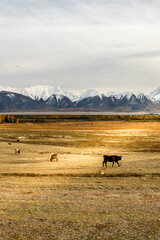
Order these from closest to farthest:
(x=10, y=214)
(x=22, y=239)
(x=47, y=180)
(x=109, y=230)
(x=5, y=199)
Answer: (x=22, y=239) < (x=109, y=230) < (x=10, y=214) < (x=5, y=199) < (x=47, y=180)

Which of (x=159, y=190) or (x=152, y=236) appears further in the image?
(x=159, y=190)

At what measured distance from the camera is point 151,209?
42.3 feet

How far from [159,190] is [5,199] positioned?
8.84 meters

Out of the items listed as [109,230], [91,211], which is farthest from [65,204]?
[109,230]

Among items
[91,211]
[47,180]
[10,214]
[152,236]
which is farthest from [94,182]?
[152,236]

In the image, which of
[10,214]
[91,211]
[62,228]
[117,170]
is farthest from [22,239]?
[117,170]

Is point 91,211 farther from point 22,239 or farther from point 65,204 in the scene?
point 22,239

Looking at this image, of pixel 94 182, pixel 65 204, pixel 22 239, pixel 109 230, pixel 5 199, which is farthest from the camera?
pixel 94 182

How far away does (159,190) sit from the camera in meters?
16.6

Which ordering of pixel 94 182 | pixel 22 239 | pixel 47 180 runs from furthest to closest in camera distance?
pixel 47 180
pixel 94 182
pixel 22 239

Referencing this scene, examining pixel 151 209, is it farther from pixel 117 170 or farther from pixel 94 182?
pixel 117 170

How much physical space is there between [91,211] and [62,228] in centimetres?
233

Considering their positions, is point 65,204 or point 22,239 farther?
point 65,204

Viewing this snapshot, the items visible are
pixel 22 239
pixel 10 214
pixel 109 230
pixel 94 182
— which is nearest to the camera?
pixel 22 239
